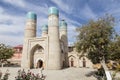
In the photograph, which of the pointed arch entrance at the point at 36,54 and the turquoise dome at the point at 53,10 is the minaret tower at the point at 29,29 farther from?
the turquoise dome at the point at 53,10

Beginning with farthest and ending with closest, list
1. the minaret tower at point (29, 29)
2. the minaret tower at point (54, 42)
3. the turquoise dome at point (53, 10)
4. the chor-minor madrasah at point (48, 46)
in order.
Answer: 1. the minaret tower at point (29, 29)
2. the turquoise dome at point (53, 10)
3. the chor-minor madrasah at point (48, 46)
4. the minaret tower at point (54, 42)

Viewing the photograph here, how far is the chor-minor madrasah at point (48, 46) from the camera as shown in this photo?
33562 millimetres

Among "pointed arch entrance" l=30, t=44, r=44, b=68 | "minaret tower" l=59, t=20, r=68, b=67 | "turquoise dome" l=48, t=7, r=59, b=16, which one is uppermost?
"turquoise dome" l=48, t=7, r=59, b=16

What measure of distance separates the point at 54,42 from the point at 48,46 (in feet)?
5.27

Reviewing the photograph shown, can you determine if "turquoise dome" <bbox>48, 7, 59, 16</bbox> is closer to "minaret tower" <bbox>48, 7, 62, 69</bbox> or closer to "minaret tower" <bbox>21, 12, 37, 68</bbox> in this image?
"minaret tower" <bbox>48, 7, 62, 69</bbox>

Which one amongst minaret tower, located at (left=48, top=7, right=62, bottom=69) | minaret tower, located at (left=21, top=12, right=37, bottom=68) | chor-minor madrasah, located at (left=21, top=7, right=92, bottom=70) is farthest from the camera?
minaret tower, located at (left=21, top=12, right=37, bottom=68)

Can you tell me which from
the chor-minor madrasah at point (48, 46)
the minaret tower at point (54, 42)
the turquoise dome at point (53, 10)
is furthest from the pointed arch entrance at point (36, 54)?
the turquoise dome at point (53, 10)

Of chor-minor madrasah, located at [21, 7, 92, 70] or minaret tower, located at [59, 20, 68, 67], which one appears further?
minaret tower, located at [59, 20, 68, 67]

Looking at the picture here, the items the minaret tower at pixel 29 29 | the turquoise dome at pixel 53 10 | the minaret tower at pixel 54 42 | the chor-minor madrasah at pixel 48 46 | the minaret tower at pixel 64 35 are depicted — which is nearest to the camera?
the minaret tower at pixel 54 42

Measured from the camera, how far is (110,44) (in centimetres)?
1981

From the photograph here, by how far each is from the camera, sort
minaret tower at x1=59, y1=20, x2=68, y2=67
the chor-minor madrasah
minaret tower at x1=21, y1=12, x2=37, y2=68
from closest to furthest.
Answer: the chor-minor madrasah → minaret tower at x1=21, y1=12, x2=37, y2=68 → minaret tower at x1=59, y1=20, x2=68, y2=67

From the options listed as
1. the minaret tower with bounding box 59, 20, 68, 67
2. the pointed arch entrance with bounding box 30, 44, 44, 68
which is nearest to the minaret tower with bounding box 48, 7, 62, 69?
the pointed arch entrance with bounding box 30, 44, 44, 68

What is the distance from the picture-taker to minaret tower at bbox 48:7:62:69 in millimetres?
33188

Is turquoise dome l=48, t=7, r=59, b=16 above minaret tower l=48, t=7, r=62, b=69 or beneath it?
above
